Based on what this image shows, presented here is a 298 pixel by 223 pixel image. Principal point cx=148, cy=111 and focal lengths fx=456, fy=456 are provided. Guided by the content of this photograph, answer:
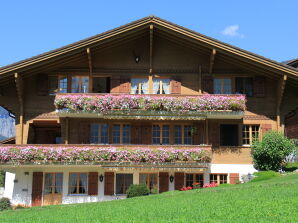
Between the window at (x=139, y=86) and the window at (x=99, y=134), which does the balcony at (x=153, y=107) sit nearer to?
the window at (x=99, y=134)

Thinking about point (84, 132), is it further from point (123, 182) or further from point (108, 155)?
point (123, 182)

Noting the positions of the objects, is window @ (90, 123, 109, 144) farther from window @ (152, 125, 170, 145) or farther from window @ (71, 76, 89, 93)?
window @ (152, 125, 170, 145)

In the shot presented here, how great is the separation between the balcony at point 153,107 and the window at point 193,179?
11.3ft

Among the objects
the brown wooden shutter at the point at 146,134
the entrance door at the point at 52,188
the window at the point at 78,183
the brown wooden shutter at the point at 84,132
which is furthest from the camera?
the brown wooden shutter at the point at 146,134

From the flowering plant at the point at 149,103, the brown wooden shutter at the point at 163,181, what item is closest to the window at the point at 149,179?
the brown wooden shutter at the point at 163,181

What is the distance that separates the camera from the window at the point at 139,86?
28406 mm

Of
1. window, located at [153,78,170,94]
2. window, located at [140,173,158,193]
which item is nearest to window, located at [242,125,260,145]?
window, located at [153,78,170,94]

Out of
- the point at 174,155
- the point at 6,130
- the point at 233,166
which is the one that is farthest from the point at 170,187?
the point at 6,130

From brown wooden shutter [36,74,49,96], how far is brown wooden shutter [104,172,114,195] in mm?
6441

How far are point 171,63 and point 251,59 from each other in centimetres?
493

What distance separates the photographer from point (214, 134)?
27.8 metres

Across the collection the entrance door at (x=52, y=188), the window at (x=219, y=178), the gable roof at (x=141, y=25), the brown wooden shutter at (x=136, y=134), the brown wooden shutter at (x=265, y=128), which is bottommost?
the entrance door at (x=52, y=188)

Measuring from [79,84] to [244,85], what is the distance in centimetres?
1034

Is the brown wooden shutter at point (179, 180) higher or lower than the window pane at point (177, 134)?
lower
